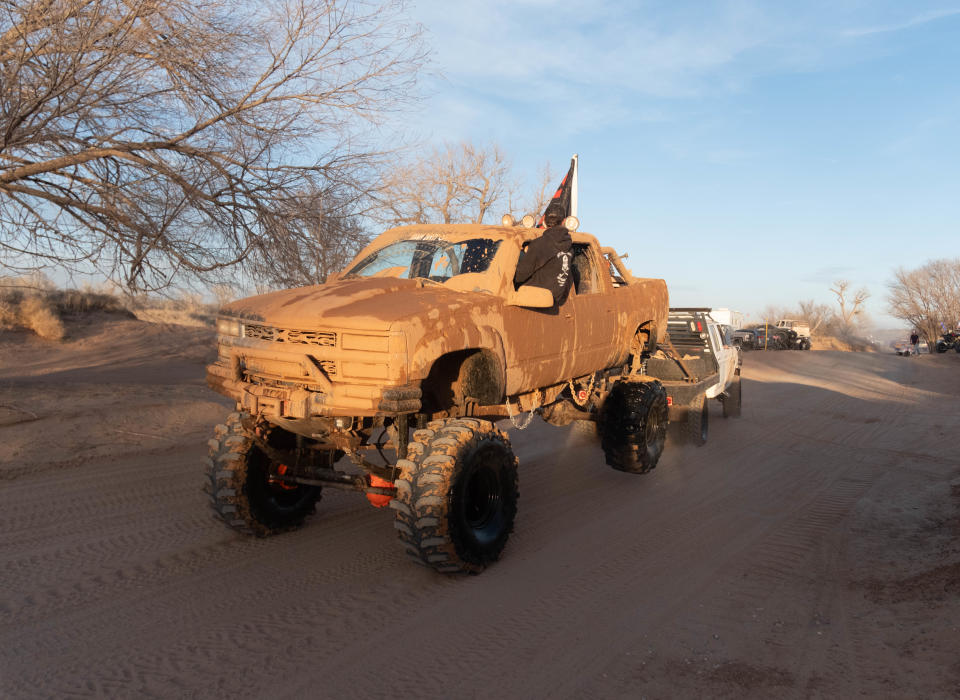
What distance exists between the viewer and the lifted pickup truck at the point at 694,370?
32.3 ft

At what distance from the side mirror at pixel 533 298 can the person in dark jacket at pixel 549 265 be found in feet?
1.74

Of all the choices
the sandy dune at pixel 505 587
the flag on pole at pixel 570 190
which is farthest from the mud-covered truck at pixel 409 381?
the flag on pole at pixel 570 190

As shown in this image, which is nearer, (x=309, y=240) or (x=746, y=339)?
(x=309, y=240)

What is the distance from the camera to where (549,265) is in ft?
19.0

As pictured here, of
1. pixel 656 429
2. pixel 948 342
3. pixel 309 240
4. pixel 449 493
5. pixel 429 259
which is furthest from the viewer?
pixel 948 342

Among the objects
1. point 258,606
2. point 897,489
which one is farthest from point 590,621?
point 897,489

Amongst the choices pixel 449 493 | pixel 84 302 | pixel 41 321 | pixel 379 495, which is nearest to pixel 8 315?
pixel 41 321

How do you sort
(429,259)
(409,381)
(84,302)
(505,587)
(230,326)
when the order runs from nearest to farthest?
1. (409,381)
2. (505,587)
3. (230,326)
4. (429,259)
5. (84,302)

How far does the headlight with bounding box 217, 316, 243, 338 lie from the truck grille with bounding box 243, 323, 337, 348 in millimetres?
65

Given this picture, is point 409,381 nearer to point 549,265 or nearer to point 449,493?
point 449,493

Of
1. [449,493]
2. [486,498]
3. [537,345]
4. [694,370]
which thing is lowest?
[486,498]

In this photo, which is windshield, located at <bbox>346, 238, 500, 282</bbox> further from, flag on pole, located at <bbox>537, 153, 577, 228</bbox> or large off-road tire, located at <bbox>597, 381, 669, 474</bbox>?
flag on pole, located at <bbox>537, 153, 577, 228</bbox>

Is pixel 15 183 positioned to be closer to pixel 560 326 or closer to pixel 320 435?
pixel 320 435

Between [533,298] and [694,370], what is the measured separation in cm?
641
